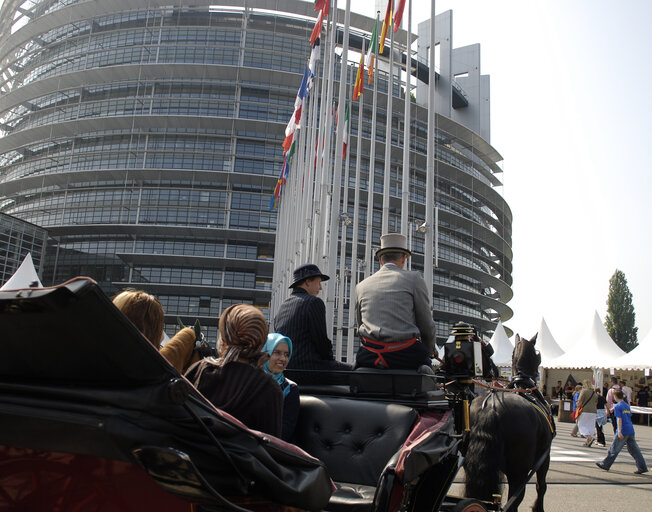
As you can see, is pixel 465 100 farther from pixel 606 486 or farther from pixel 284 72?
pixel 606 486

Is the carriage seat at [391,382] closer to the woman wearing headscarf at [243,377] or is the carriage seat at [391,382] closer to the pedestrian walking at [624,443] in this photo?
the woman wearing headscarf at [243,377]

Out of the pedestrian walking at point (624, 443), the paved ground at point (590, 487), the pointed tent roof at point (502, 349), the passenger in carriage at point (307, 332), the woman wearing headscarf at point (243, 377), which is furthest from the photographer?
the pointed tent roof at point (502, 349)

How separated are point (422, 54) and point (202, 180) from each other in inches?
1229

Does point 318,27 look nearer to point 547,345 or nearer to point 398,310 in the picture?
point 398,310

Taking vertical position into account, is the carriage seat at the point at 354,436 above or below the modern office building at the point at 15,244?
below

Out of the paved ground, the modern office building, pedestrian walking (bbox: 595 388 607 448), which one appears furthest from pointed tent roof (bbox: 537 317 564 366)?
the modern office building

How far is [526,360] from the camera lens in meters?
6.51

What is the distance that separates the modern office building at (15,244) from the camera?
1588 inches

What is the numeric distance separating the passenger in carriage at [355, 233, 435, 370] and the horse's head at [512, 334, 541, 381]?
267 cm

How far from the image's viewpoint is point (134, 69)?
50.5 metres

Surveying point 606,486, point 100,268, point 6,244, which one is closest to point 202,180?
point 100,268

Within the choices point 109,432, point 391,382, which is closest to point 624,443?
point 391,382

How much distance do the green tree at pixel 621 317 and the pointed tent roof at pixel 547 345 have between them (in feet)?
117

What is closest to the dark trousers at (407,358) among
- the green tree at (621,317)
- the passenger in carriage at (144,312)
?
the passenger in carriage at (144,312)
